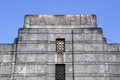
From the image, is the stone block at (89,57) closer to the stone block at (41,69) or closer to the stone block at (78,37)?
the stone block at (78,37)

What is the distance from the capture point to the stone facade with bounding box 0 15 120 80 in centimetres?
1658

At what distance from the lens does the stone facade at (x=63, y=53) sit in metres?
16.6

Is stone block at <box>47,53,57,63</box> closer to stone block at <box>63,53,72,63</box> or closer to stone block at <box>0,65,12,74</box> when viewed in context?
stone block at <box>63,53,72,63</box>

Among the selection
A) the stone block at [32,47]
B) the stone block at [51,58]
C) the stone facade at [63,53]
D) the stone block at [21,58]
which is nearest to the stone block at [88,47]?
the stone facade at [63,53]

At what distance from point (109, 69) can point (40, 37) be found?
15.3 feet

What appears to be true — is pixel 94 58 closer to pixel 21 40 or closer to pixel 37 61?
pixel 37 61

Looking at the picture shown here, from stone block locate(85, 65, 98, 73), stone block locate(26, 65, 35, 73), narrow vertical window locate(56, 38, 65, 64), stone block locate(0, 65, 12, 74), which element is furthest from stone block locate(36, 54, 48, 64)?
stone block locate(85, 65, 98, 73)

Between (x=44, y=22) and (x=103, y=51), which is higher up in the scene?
(x=44, y=22)

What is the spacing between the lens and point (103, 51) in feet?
55.8

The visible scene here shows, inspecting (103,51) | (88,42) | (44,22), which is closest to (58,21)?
(44,22)

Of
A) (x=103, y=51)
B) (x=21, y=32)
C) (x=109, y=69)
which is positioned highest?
(x=21, y=32)

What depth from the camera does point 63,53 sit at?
17.0 meters

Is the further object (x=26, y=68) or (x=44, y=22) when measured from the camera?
(x=44, y=22)

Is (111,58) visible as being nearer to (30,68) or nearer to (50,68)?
(50,68)
